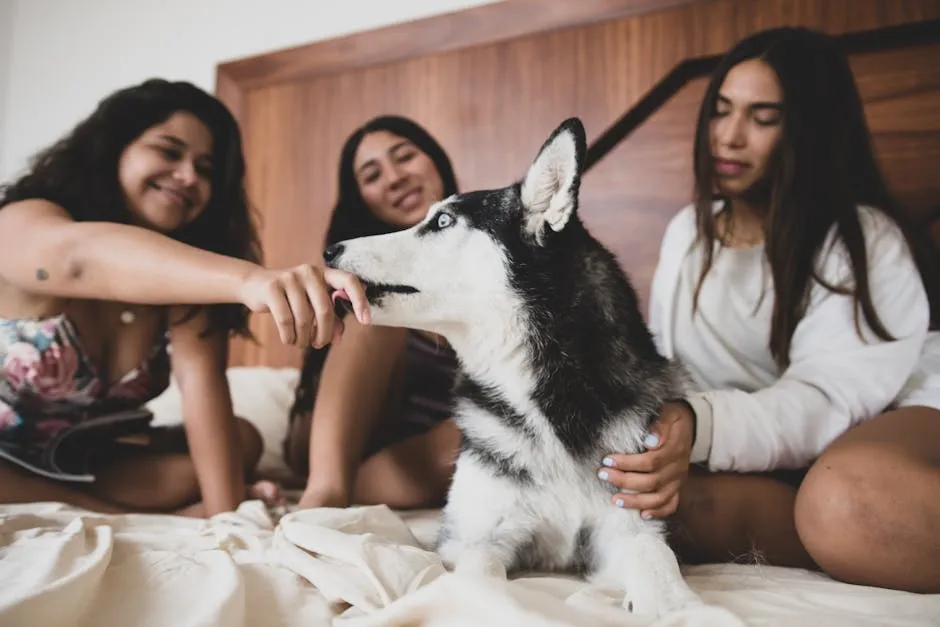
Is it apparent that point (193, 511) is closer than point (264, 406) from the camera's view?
Yes

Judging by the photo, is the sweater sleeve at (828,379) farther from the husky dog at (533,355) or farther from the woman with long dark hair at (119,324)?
the woman with long dark hair at (119,324)

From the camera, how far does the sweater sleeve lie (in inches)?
38.4

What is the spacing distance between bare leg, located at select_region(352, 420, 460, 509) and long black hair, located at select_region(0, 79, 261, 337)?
40cm

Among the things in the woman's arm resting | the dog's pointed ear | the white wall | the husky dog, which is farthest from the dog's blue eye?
the white wall

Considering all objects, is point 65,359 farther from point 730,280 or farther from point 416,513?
point 730,280

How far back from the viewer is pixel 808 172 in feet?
4.09

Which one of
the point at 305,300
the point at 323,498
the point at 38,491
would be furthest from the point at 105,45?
the point at 305,300

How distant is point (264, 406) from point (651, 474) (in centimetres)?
129

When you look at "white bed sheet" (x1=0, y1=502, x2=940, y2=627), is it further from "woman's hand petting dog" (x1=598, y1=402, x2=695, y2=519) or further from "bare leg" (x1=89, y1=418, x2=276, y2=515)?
"bare leg" (x1=89, y1=418, x2=276, y2=515)

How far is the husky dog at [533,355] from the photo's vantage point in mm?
866

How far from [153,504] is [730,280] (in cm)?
123

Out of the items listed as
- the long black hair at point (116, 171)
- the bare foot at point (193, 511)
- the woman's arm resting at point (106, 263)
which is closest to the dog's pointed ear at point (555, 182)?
the woman's arm resting at point (106, 263)

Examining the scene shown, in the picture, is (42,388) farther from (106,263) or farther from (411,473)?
(411,473)

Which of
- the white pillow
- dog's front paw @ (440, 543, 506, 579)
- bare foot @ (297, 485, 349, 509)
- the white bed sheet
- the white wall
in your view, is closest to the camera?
the white bed sheet
